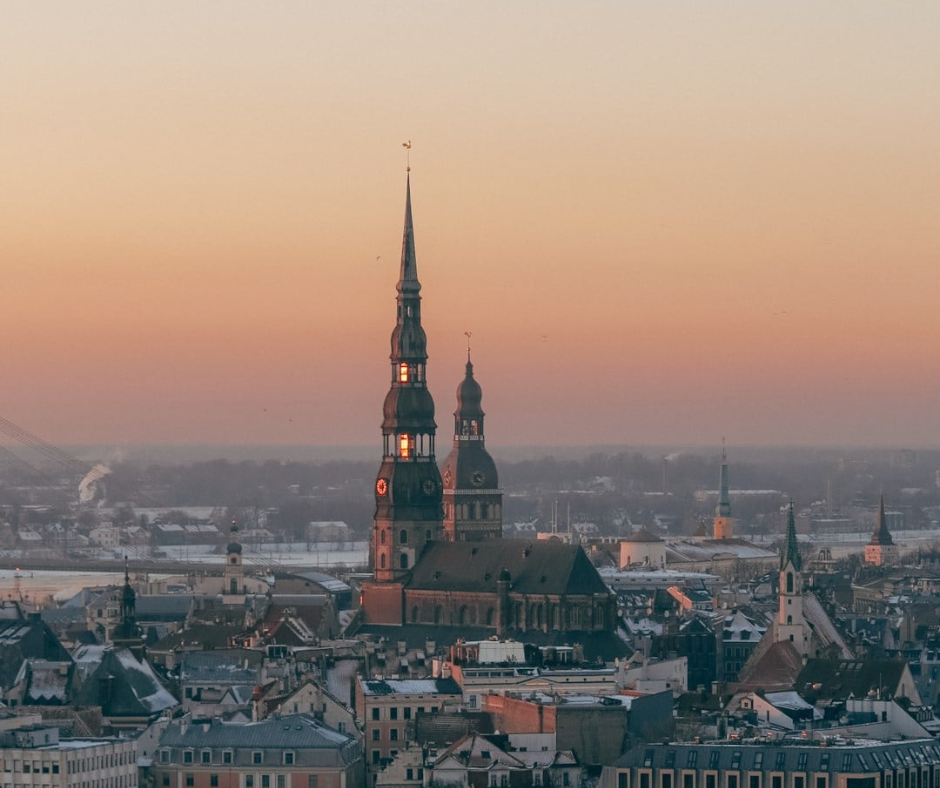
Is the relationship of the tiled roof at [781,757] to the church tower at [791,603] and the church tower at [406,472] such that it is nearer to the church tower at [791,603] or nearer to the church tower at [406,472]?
the church tower at [791,603]

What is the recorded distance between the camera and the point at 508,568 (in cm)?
13075

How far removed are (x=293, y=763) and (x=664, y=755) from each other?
8.58 metres

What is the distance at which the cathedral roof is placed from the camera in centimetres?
12800

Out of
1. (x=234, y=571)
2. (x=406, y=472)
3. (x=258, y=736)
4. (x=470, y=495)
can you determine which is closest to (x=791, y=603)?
(x=406, y=472)

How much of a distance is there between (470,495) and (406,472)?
1043cm

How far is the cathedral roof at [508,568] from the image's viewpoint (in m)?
128

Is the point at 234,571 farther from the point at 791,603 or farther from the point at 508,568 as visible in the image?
the point at 791,603

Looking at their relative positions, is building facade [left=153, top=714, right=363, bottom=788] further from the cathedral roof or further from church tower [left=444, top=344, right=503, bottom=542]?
church tower [left=444, top=344, right=503, bottom=542]

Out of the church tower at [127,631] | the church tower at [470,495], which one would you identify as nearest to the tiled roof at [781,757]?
the church tower at [127,631]

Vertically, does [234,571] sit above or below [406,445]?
below

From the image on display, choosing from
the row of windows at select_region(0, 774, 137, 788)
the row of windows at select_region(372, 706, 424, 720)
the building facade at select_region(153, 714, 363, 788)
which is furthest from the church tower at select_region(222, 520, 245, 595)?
the row of windows at select_region(0, 774, 137, 788)

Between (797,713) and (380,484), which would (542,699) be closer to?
(797,713)

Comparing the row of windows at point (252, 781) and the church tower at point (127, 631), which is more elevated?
the church tower at point (127, 631)

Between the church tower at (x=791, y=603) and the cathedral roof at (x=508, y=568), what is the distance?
753 cm
